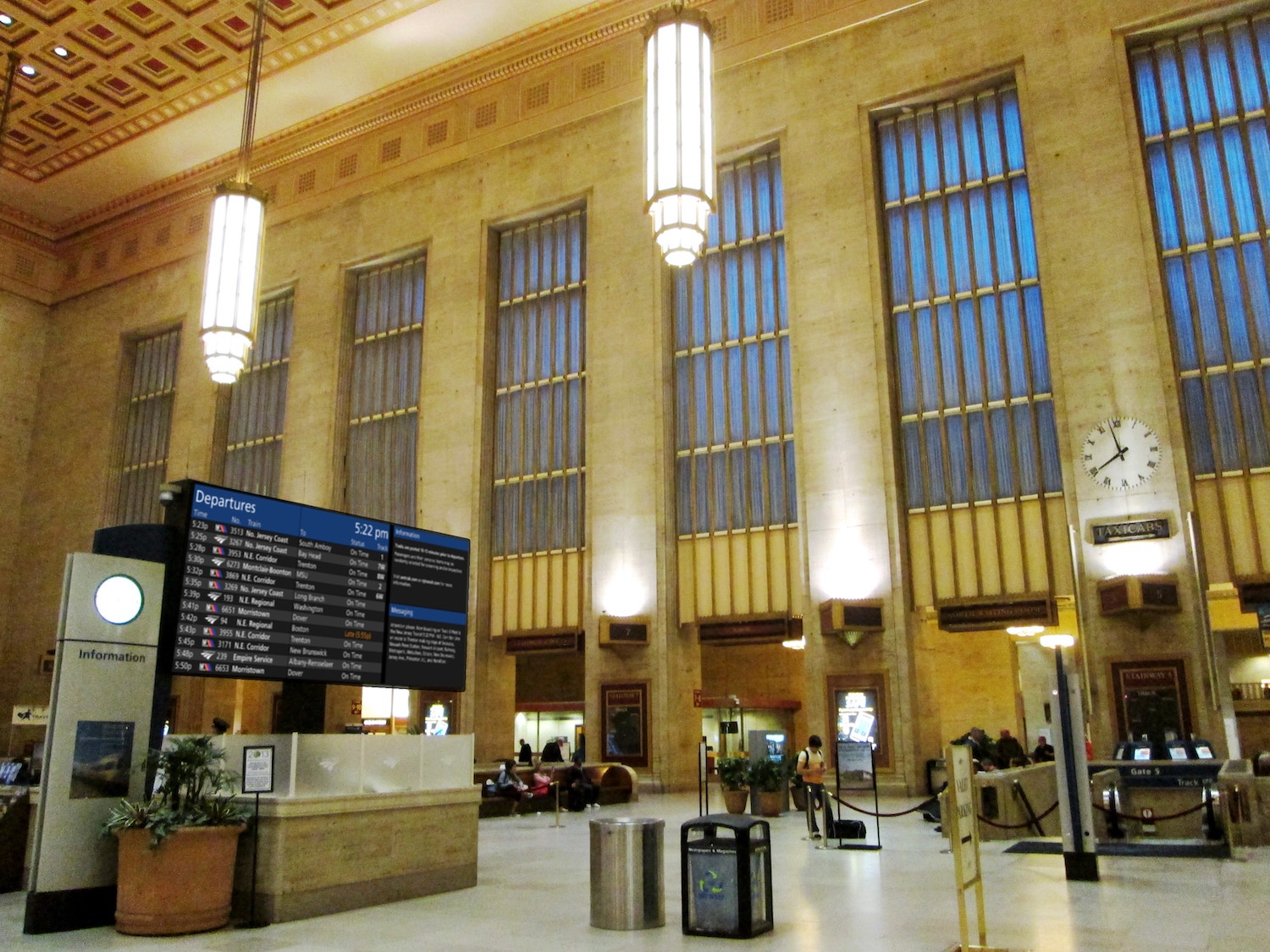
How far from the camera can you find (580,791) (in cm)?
1758

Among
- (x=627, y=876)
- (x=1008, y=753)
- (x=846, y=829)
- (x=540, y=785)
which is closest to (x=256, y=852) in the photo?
(x=627, y=876)

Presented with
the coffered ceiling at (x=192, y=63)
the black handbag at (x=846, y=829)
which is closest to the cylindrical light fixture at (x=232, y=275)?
the coffered ceiling at (x=192, y=63)

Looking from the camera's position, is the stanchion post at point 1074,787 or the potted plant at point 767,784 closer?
the stanchion post at point 1074,787

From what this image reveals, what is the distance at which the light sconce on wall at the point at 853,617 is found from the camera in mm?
18219

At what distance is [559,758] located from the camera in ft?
72.1

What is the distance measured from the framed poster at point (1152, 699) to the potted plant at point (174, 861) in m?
13.6

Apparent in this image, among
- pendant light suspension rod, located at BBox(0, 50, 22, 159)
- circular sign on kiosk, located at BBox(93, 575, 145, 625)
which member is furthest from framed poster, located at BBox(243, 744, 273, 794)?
pendant light suspension rod, located at BBox(0, 50, 22, 159)

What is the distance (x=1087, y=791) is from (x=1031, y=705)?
1485cm

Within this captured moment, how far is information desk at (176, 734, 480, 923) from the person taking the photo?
761 cm

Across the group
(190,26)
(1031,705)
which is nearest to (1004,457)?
(1031,705)

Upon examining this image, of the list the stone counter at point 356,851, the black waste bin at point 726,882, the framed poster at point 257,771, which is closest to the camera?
the black waste bin at point 726,882

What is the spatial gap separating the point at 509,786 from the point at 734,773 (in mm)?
3979

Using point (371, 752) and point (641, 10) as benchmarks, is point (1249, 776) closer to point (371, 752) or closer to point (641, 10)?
point (371, 752)

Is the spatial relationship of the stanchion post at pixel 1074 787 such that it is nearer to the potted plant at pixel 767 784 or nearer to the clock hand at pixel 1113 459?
the potted plant at pixel 767 784
